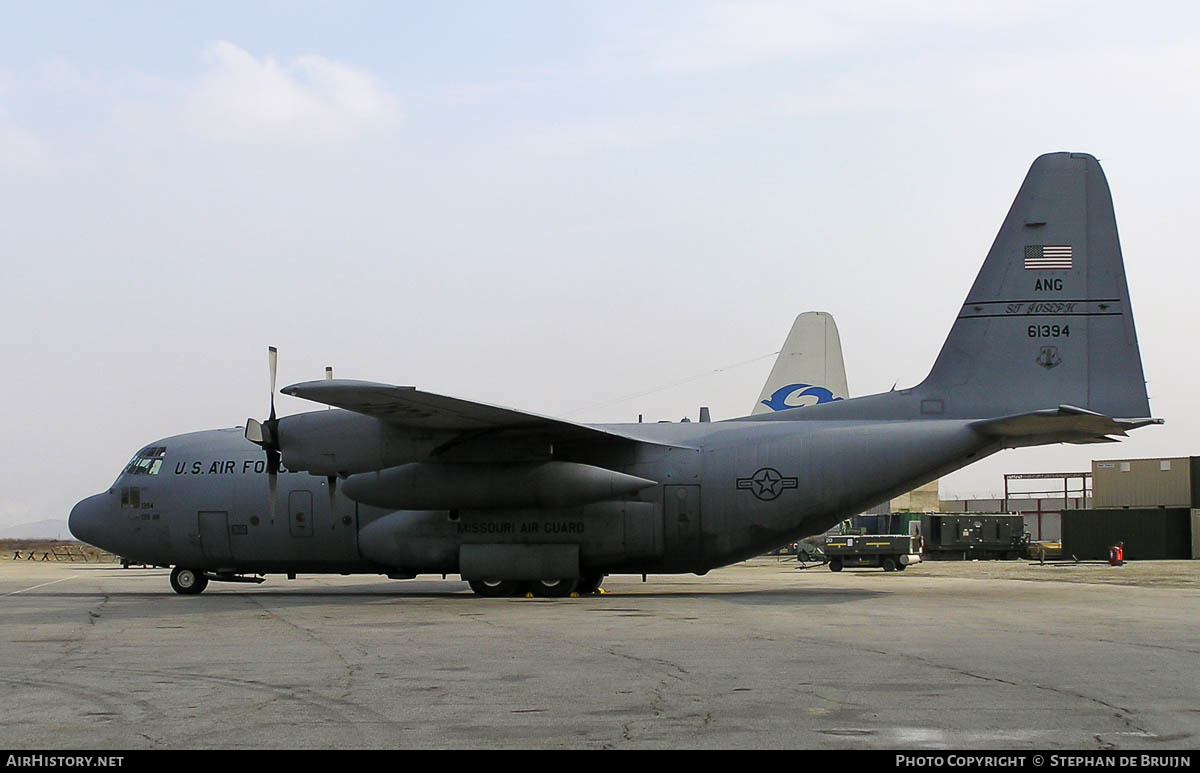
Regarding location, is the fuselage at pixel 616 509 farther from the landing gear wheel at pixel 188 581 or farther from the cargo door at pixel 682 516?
the landing gear wheel at pixel 188 581

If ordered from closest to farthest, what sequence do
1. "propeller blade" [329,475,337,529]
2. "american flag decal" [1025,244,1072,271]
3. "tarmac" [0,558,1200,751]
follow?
1. "tarmac" [0,558,1200,751]
2. "american flag decal" [1025,244,1072,271]
3. "propeller blade" [329,475,337,529]

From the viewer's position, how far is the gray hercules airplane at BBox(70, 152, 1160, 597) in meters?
23.3

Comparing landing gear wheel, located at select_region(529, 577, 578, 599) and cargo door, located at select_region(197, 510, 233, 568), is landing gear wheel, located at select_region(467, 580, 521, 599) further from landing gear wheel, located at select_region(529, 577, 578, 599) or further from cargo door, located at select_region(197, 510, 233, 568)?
cargo door, located at select_region(197, 510, 233, 568)

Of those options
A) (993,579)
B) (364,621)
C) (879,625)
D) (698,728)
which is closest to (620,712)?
(698,728)

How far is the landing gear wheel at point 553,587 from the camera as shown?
2475 cm

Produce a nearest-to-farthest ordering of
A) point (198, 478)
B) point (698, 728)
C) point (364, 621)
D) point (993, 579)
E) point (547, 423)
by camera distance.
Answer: point (698, 728)
point (364, 621)
point (547, 423)
point (198, 478)
point (993, 579)

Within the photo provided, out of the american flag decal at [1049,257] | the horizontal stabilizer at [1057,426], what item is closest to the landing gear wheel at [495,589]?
the horizontal stabilizer at [1057,426]

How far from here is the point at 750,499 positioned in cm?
2414

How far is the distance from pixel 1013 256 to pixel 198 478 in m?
18.1

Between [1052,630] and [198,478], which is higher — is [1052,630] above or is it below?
below

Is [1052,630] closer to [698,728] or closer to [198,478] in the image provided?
[698,728]

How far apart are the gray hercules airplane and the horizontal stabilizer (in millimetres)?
56

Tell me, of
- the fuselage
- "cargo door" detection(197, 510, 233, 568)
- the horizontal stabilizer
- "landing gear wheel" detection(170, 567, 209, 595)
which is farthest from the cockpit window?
the horizontal stabilizer

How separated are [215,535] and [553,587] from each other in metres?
7.79
